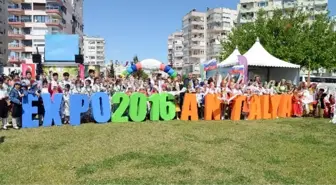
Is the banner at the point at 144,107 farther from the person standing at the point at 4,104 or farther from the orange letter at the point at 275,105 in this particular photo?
the person standing at the point at 4,104

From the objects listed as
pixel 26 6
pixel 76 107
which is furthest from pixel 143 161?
pixel 26 6

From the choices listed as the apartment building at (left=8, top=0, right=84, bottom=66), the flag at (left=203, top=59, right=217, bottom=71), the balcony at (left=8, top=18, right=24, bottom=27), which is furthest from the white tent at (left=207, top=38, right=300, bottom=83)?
the balcony at (left=8, top=18, right=24, bottom=27)

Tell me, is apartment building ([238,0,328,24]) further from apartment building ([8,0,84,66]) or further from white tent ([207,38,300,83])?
white tent ([207,38,300,83])

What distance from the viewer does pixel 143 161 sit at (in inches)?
327

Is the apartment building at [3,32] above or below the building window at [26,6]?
below

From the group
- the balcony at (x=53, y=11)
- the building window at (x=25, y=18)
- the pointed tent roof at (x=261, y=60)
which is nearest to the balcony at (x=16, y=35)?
the building window at (x=25, y=18)

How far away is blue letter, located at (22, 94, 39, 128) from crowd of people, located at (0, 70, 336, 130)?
0.47 ft

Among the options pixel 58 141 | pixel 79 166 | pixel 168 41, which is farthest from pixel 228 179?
pixel 168 41

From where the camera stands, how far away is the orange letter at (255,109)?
53.9ft

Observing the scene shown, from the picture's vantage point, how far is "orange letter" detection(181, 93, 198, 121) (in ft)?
51.1

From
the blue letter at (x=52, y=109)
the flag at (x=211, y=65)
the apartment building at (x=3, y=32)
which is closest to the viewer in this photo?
the blue letter at (x=52, y=109)

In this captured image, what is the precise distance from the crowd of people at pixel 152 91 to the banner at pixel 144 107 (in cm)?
25

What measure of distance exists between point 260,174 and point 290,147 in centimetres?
300

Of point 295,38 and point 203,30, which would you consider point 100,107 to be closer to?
point 295,38
